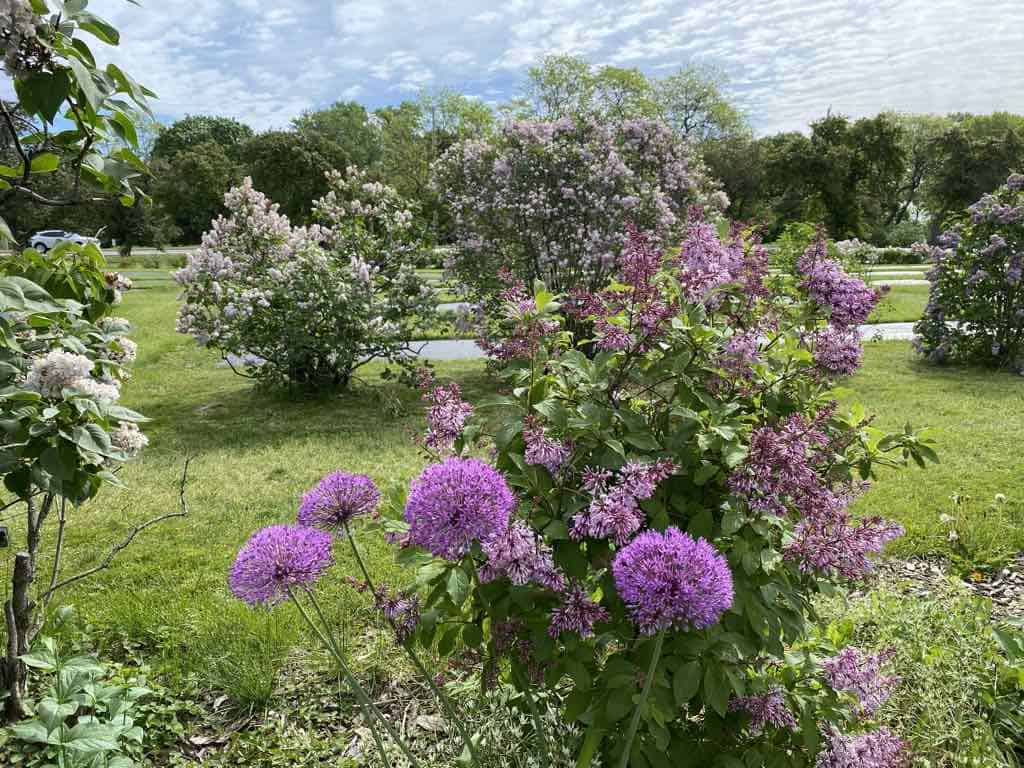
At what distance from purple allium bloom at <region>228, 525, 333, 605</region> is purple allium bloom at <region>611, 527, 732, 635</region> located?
0.64 m

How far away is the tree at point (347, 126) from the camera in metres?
60.6

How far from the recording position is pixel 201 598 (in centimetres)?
338

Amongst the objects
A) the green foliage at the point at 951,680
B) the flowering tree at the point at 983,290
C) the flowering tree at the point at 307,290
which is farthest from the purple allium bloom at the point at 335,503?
the flowering tree at the point at 983,290

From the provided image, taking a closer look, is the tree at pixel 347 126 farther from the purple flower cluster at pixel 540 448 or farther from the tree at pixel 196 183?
the purple flower cluster at pixel 540 448

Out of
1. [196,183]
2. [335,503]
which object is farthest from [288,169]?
[335,503]

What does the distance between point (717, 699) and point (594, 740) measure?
301mm

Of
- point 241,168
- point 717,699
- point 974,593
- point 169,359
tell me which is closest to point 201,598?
point 717,699

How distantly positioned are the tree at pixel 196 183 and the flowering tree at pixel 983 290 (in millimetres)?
36662

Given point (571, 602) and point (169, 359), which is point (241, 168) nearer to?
Answer: point (169, 359)

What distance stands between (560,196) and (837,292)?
23.5 ft

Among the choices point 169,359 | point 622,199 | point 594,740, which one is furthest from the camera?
point 169,359

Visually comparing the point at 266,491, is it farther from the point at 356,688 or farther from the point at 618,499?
the point at 618,499

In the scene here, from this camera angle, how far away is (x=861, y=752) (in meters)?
1.86

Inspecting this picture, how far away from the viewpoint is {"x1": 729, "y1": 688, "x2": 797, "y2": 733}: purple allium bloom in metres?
1.74
